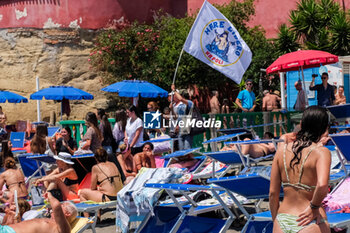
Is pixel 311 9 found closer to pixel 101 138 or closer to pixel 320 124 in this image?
pixel 101 138

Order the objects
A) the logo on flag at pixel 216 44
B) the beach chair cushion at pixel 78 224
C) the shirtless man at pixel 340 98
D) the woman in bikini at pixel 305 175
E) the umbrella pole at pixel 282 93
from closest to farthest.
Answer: the woman in bikini at pixel 305 175, the beach chair cushion at pixel 78 224, the logo on flag at pixel 216 44, the shirtless man at pixel 340 98, the umbrella pole at pixel 282 93

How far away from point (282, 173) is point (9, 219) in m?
3.21

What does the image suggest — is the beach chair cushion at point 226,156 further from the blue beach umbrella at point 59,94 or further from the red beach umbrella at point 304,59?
the blue beach umbrella at point 59,94

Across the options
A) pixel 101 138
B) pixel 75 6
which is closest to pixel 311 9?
pixel 75 6

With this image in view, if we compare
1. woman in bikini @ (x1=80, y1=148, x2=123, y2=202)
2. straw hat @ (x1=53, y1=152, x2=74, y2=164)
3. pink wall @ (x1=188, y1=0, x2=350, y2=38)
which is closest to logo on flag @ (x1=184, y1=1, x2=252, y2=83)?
straw hat @ (x1=53, y1=152, x2=74, y2=164)

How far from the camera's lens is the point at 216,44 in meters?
10.5

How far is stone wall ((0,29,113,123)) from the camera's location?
22.9 meters

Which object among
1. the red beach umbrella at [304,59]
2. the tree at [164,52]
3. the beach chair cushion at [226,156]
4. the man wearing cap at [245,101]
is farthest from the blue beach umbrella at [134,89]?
the tree at [164,52]

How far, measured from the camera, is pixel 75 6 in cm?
2245

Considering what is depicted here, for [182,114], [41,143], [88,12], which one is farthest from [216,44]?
[88,12]

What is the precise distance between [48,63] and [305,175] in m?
20.4

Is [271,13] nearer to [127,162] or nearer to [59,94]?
[59,94]

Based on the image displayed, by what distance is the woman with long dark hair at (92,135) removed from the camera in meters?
9.58

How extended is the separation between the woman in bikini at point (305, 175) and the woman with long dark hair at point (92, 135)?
6.19 meters
